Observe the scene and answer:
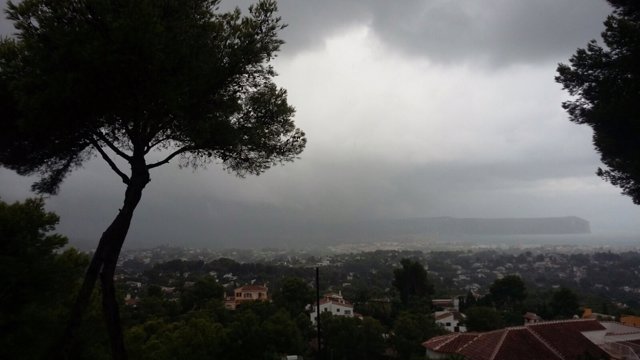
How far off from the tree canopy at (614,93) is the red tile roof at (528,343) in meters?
8.89

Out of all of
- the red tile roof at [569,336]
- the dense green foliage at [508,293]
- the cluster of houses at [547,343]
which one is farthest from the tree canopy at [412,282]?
the red tile roof at [569,336]

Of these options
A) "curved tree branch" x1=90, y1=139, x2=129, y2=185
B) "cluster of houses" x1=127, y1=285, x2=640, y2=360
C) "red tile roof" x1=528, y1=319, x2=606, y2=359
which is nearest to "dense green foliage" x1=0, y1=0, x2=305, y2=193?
"curved tree branch" x1=90, y1=139, x2=129, y2=185

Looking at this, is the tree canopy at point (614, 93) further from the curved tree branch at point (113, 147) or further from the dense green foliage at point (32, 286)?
the dense green foliage at point (32, 286)

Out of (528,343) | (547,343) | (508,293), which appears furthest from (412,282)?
(528,343)

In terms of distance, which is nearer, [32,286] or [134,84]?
[134,84]

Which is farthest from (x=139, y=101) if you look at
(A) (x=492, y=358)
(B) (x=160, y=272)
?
(B) (x=160, y=272)

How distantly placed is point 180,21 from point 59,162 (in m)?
3.19

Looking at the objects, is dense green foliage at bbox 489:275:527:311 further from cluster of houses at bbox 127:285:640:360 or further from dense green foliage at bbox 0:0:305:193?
dense green foliage at bbox 0:0:305:193

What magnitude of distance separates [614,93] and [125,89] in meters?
9.15

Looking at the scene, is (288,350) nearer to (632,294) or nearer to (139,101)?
(139,101)

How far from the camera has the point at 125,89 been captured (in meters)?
6.17

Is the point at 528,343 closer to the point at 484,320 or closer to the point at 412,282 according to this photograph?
the point at 484,320

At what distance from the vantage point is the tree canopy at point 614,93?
8.72m

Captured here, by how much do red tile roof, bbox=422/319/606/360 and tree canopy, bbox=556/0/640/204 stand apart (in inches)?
350
